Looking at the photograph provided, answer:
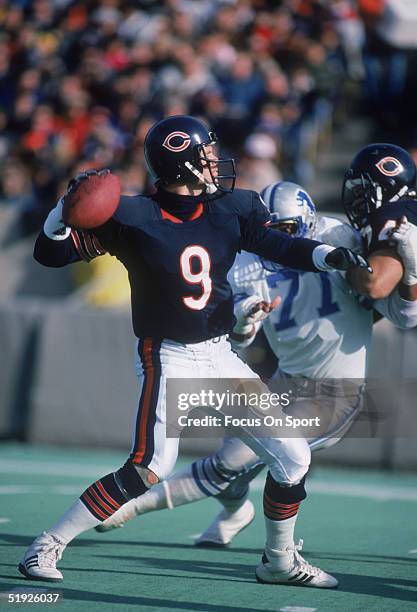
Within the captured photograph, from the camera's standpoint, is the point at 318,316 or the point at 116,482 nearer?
the point at 116,482

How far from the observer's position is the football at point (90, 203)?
12.8ft

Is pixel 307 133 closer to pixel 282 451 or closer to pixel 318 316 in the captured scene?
pixel 318 316

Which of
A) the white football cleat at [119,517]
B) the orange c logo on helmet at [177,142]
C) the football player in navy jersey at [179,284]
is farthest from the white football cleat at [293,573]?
the orange c logo on helmet at [177,142]

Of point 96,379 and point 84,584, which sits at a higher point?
point 96,379

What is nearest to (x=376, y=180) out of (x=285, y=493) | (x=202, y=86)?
(x=285, y=493)

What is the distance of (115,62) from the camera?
38.0 ft

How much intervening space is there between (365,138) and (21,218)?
3911 mm

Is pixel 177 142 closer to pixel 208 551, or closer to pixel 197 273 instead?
pixel 197 273

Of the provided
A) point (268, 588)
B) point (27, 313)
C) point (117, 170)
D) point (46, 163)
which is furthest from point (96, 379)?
point (268, 588)

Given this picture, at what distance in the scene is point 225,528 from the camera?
5.22 metres

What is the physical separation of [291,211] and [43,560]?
186cm

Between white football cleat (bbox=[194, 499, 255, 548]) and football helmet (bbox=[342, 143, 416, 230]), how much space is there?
156 cm

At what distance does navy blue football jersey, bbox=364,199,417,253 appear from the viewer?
14.8 ft

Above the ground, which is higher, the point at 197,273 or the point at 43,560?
the point at 197,273
